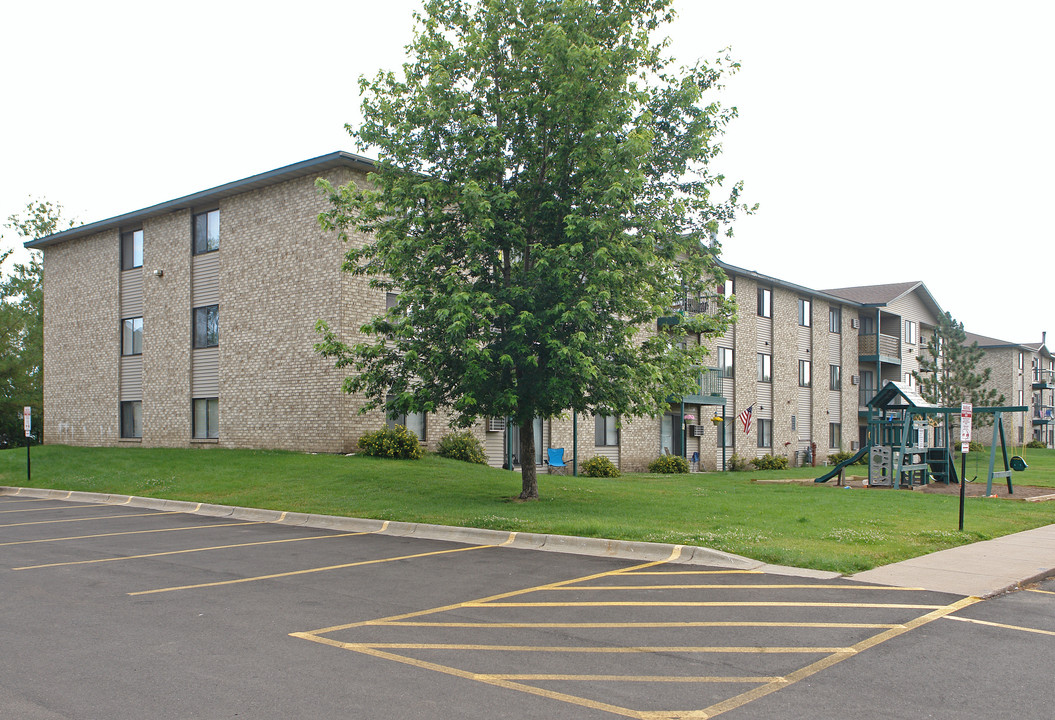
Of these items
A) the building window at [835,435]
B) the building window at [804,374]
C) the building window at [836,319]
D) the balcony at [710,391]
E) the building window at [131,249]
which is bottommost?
the building window at [835,435]

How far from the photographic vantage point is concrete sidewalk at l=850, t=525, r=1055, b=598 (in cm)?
955

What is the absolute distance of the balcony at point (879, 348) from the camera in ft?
160

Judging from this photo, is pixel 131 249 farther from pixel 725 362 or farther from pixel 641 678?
pixel 641 678

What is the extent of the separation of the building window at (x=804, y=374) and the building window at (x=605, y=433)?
47.8 feet

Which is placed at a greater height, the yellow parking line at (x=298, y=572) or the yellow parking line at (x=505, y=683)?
the yellow parking line at (x=505, y=683)

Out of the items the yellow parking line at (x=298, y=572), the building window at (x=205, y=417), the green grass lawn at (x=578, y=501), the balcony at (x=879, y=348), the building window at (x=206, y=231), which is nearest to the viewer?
the yellow parking line at (x=298, y=572)

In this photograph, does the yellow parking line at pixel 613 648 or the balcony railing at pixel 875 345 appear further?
the balcony railing at pixel 875 345

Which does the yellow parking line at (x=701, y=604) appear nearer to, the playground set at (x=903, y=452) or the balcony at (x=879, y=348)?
the playground set at (x=903, y=452)

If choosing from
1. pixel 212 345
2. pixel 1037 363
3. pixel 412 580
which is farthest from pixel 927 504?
pixel 1037 363

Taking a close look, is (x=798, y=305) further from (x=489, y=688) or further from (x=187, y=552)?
(x=489, y=688)

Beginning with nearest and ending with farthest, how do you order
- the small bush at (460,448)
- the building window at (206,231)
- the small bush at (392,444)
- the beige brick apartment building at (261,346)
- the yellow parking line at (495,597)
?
the yellow parking line at (495,597) < the small bush at (392,444) < the beige brick apartment building at (261,346) < the small bush at (460,448) < the building window at (206,231)

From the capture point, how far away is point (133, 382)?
1260 inches

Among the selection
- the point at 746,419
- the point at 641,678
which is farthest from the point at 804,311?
the point at 641,678

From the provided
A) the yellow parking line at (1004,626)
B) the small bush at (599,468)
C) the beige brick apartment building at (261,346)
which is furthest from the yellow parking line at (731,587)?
the small bush at (599,468)
